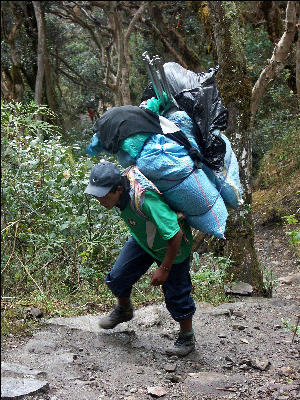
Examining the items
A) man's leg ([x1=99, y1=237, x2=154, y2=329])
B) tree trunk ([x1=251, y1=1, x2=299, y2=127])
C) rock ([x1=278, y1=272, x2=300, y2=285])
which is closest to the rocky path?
man's leg ([x1=99, y1=237, x2=154, y2=329])

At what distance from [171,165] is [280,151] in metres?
8.69

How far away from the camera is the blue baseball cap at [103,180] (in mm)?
3404

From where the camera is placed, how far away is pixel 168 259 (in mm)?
3459

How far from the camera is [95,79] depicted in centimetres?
1920

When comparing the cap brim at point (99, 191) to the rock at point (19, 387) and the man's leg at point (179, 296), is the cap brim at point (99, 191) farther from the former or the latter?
the rock at point (19, 387)

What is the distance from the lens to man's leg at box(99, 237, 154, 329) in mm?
3891

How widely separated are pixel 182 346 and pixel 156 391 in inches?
28.9

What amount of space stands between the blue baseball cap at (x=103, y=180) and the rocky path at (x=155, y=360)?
1.09 m

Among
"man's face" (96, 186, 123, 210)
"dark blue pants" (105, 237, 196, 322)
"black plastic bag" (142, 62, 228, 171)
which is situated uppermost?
"black plastic bag" (142, 62, 228, 171)

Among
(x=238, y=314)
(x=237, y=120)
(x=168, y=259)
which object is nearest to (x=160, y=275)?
(x=168, y=259)

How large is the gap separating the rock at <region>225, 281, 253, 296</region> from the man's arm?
2.26 meters

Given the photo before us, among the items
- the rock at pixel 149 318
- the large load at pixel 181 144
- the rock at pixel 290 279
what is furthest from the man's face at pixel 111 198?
the rock at pixel 290 279

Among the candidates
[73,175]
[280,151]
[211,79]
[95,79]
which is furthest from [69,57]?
[211,79]

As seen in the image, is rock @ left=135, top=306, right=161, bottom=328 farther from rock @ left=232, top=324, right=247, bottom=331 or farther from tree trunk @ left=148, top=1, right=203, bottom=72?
tree trunk @ left=148, top=1, right=203, bottom=72
